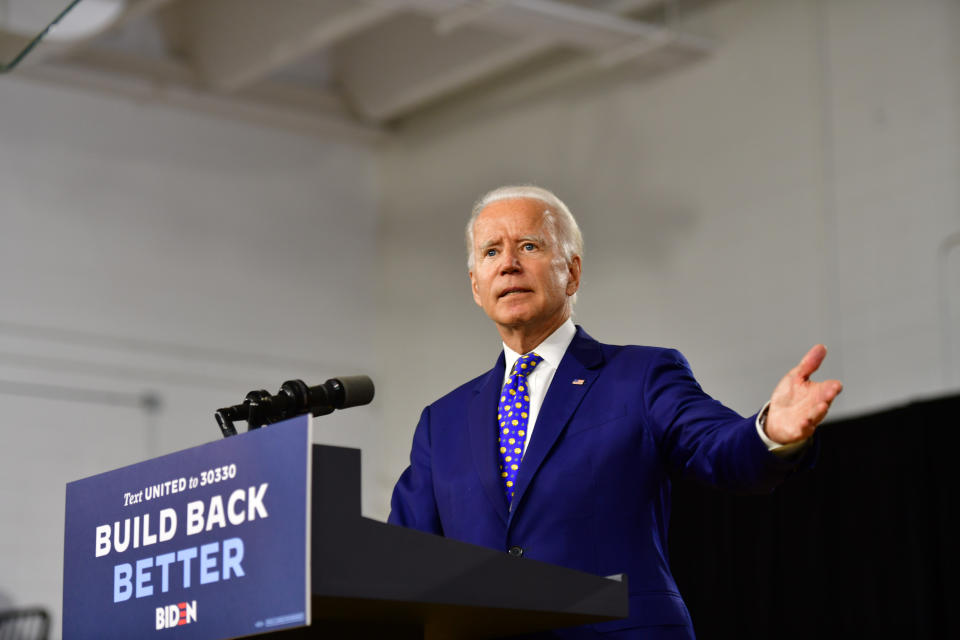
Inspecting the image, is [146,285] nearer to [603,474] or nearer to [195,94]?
[195,94]

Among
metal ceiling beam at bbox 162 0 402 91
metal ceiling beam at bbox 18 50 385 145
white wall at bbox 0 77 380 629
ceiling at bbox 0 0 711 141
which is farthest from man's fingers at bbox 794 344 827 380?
metal ceiling beam at bbox 18 50 385 145

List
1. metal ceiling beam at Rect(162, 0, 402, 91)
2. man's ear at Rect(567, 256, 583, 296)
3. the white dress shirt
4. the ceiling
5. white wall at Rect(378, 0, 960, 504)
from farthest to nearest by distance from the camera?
metal ceiling beam at Rect(162, 0, 402, 91) < the ceiling < white wall at Rect(378, 0, 960, 504) < man's ear at Rect(567, 256, 583, 296) < the white dress shirt

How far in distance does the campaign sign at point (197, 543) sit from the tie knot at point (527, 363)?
80cm

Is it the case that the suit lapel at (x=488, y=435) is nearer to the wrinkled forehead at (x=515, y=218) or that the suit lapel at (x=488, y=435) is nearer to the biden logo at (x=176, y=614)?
the wrinkled forehead at (x=515, y=218)

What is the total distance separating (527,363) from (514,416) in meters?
0.13

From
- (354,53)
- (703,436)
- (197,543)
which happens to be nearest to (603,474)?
(703,436)

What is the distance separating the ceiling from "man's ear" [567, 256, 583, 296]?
16.9ft

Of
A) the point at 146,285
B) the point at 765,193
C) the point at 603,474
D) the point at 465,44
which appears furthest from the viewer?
the point at 146,285

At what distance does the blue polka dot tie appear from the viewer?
2193mm

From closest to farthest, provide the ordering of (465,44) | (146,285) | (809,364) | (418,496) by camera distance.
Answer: (809,364) < (418,496) < (465,44) < (146,285)

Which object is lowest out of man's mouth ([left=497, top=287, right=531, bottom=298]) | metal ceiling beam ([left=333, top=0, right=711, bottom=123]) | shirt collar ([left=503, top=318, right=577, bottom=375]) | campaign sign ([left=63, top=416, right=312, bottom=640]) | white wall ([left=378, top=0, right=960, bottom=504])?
campaign sign ([left=63, top=416, right=312, bottom=640])

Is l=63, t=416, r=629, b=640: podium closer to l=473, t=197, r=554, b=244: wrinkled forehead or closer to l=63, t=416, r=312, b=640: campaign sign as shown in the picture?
l=63, t=416, r=312, b=640: campaign sign

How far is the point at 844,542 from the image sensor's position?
20.5 ft

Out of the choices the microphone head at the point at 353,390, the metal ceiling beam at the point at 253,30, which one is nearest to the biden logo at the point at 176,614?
the microphone head at the point at 353,390
